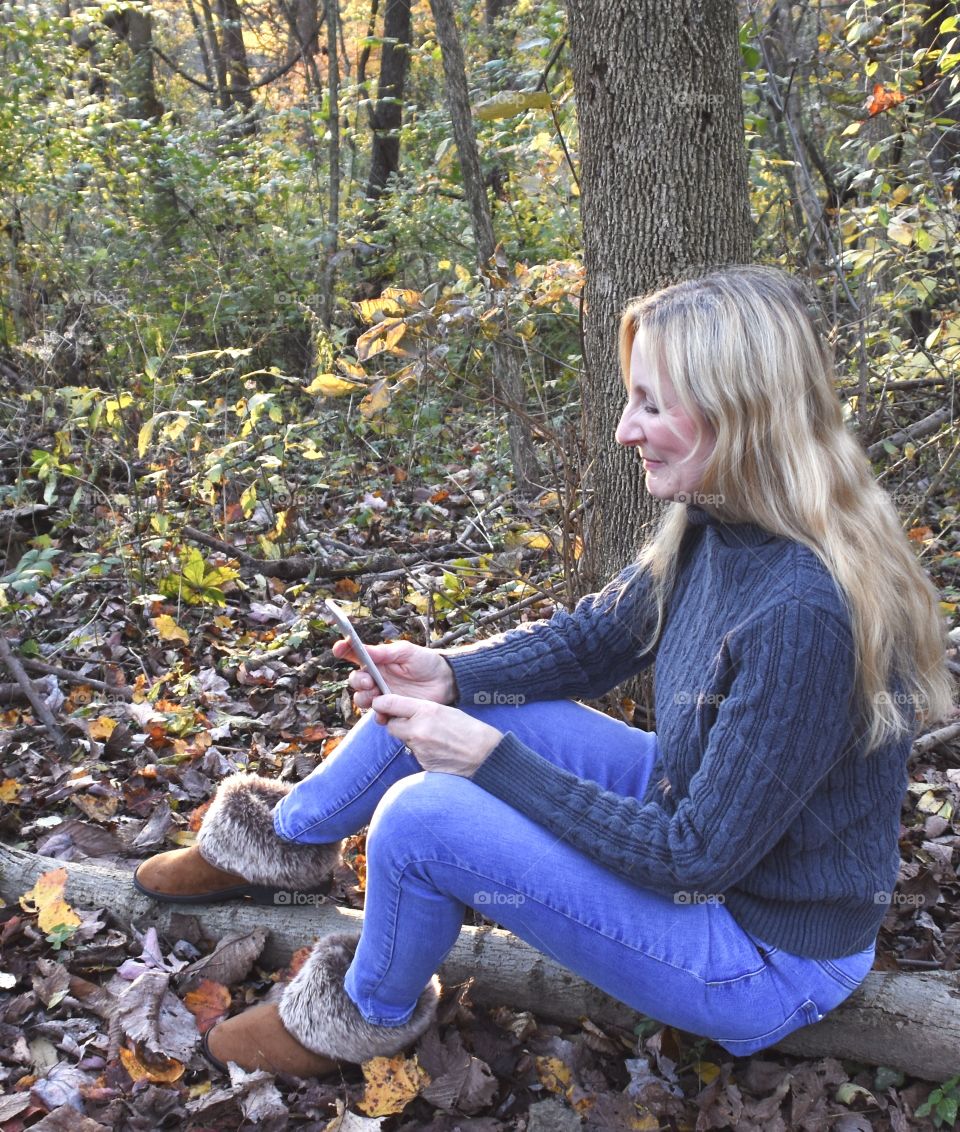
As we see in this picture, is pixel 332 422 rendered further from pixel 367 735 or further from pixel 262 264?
pixel 367 735

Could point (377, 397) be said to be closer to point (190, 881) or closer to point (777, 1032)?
point (190, 881)

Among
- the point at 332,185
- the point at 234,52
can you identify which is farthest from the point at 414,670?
the point at 234,52

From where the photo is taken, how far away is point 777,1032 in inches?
70.4

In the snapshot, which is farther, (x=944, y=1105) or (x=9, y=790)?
(x=9, y=790)

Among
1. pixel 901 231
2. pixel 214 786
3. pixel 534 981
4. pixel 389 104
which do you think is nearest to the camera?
pixel 534 981

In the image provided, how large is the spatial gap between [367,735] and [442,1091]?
26.7 inches

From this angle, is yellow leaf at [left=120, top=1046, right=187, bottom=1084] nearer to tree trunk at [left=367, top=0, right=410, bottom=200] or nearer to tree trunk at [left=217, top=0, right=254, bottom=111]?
tree trunk at [left=367, top=0, right=410, bottom=200]

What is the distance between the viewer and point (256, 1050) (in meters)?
2.01

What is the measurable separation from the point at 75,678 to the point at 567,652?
5.94 feet

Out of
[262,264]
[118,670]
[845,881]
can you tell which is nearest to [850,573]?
[845,881]

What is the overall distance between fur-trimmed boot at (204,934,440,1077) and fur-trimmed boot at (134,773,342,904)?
0.27 m

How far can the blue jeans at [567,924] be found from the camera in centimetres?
172

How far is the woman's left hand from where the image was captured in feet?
5.89

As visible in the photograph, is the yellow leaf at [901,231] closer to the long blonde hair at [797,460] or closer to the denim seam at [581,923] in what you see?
the long blonde hair at [797,460]
